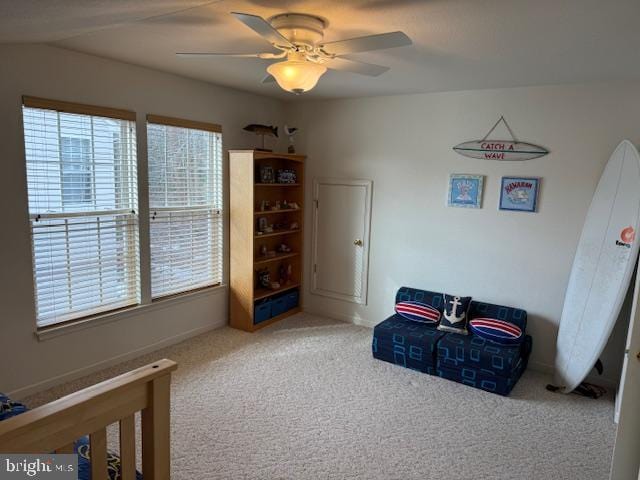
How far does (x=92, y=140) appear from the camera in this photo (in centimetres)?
327

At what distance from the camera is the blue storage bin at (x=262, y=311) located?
14.9 feet

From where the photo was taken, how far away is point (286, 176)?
484cm

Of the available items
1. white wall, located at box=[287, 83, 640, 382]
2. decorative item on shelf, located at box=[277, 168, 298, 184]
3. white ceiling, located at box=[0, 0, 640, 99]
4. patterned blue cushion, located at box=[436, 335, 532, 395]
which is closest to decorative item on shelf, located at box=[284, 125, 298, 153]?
white wall, located at box=[287, 83, 640, 382]

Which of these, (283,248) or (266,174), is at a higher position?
(266,174)

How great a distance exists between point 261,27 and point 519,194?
112 inches

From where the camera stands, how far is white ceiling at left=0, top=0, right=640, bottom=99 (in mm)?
1933

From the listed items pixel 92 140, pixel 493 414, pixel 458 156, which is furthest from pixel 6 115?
pixel 493 414

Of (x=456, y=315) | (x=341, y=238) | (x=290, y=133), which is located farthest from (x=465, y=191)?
(x=290, y=133)

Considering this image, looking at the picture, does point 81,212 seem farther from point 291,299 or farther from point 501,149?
point 501,149

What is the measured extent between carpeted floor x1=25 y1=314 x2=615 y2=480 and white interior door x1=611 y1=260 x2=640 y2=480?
1.36ft

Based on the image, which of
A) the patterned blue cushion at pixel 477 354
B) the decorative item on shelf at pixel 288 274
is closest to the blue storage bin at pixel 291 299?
the decorative item on shelf at pixel 288 274

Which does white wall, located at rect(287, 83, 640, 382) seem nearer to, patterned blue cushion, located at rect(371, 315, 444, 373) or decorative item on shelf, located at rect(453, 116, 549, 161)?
decorative item on shelf, located at rect(453, 116, 549, 161)

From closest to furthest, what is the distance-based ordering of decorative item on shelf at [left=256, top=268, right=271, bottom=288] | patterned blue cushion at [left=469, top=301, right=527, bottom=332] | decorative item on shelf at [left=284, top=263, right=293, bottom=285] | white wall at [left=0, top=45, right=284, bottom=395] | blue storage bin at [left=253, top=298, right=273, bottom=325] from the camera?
white wall at [left=0, top=45, right=284, bottom=395], patterned blue cushion at [left=469, top=301, right=527, bottom=332], blue storage bin at [left=253, top=298, right=273, bottom=325], decorative item on shelf at [left=256, top=268, right=271, bottom=288], decorative item on shelf at [left=284, top=263, right=293, bottom=285]

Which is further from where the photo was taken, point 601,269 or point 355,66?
point 601,269
